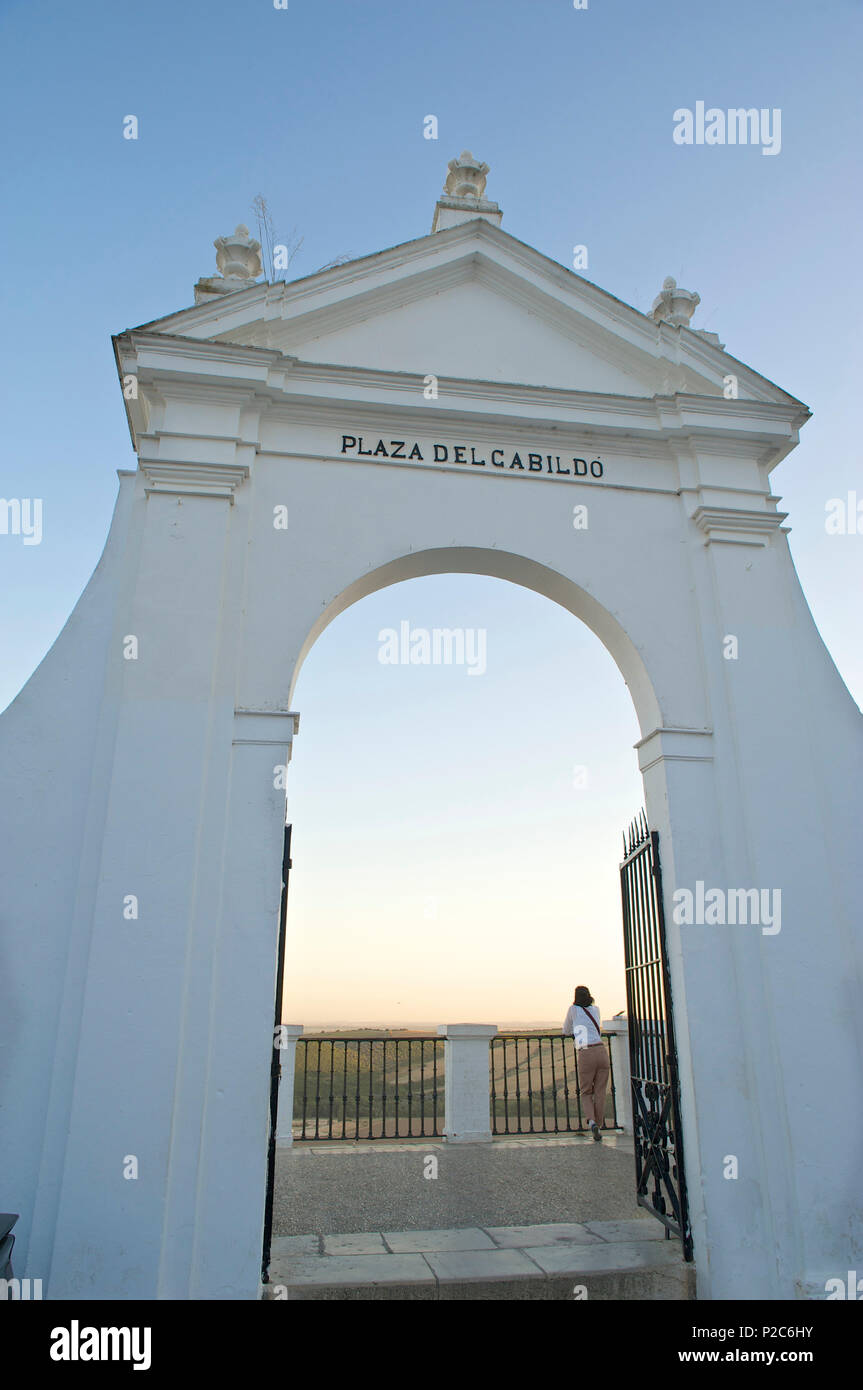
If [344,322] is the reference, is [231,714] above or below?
below

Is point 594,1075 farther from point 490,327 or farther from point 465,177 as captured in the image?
point 465,177

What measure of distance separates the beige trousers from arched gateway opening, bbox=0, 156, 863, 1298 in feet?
13.3

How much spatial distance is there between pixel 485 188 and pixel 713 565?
4434 mm

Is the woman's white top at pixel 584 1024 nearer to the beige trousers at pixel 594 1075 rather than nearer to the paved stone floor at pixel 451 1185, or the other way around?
the beige trousers at pixel 594 1075

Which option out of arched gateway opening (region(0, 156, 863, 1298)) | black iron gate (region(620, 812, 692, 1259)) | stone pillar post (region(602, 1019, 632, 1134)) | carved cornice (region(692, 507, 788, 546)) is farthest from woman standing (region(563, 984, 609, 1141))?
carved cornice (region(692, 507, 788, 546))

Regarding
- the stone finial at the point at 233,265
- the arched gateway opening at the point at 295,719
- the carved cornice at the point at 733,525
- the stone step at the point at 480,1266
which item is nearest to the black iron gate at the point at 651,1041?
the arched gateway opening at the point at 295,719

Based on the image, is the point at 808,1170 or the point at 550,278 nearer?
the point at 808,1170

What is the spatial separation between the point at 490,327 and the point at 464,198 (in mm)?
1558

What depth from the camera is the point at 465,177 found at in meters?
7.91

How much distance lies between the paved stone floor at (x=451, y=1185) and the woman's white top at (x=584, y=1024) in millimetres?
1097

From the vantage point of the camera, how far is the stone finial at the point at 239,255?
709 cm

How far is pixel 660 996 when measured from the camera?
19.0 feet
